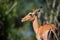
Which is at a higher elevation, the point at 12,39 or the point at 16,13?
the point at 16,13

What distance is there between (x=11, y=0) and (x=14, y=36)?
2.90 ft

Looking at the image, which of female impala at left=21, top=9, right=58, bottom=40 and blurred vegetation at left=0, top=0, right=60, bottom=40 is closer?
female impala at left=21, top=9, right=58, bottom=40

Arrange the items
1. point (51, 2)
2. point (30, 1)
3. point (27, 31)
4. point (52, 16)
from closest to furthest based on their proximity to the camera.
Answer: point (52, 16), point (51, 2), point (30, 1), point (27, 31)

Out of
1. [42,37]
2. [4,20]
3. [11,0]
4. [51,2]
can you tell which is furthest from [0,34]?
[42,37]

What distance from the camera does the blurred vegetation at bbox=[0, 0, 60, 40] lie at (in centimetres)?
876

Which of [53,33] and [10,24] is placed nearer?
[53,33]

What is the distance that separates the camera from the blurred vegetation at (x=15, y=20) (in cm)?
876

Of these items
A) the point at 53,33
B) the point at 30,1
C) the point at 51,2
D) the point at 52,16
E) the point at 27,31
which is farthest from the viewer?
the point at 27,31

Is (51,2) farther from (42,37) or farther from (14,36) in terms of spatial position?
(42,37)

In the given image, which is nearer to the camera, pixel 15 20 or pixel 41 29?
pixel 41 29

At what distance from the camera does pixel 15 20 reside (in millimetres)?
9375

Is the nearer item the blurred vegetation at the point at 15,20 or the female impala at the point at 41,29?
the female impala at the point at 41,29

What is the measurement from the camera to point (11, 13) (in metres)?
8.91

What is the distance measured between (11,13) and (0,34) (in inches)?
30.1
